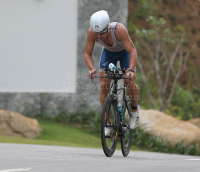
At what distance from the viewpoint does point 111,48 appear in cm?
672

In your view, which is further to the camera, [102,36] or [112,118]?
[112,118]

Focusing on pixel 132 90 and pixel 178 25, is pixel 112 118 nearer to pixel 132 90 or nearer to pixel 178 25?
pixel 132 90

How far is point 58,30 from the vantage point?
12609 mm

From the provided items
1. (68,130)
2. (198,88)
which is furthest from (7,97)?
(198,88)

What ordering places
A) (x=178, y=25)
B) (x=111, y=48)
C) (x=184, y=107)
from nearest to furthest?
(x=111, y=48)
(x=184, y=107)
(x=178, y=25)

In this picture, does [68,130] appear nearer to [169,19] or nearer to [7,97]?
[7,97]

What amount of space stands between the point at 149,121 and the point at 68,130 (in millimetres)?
2222

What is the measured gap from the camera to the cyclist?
616 cm

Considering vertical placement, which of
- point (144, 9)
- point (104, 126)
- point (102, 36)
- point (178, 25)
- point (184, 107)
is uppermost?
point (144, 9)

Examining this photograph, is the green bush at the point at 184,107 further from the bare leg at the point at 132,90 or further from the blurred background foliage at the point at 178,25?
the bare leg at the point at 132,90

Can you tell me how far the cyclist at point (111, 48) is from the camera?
20.2 feet

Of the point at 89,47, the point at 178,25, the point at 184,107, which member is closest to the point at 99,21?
the point at 89,47

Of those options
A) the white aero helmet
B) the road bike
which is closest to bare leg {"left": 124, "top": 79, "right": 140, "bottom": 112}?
the road bike

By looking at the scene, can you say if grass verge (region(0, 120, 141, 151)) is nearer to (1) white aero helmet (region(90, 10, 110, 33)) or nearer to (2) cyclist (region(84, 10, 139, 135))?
(2) cyclist (region(84, 10, 139, 135))
